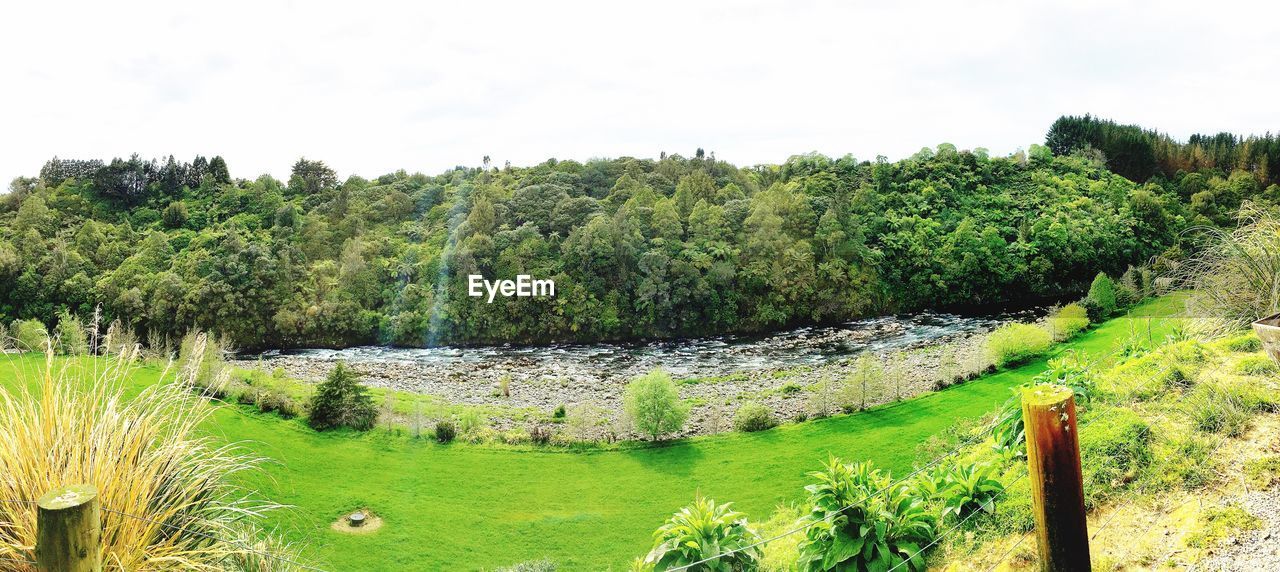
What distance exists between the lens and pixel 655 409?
7.65m

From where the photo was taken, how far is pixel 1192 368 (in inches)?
137

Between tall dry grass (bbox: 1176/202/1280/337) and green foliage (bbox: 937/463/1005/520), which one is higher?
tall dry grass (bbox: 1176/202/1280/337)

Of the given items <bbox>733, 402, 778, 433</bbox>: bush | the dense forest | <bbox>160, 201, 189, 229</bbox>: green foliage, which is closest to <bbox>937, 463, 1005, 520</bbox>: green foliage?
<bbox>733, 402, 778, 433</bbox>: bush

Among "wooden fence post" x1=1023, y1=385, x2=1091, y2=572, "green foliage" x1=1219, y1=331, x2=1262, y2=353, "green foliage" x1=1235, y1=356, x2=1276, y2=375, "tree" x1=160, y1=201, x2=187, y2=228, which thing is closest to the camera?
"wooden fence post" x1=1023, y1=385, x2=1091, y2=572

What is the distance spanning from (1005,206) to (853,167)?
3933 mm

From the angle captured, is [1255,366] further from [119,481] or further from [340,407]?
[340,407]

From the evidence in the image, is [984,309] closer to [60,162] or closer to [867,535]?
[867,535]

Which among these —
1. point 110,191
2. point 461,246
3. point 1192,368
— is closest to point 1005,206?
point 1192,368

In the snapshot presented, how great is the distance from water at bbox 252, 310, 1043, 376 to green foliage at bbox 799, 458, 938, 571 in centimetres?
705

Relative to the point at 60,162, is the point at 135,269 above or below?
below

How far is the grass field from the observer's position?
5.52 metres

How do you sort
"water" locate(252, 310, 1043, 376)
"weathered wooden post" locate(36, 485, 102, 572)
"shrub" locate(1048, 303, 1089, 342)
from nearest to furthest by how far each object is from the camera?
"weathered wooden post" locate(36, 485, 102, 572)
"shrub" locate(1048, 303, 1089, 342)
"water" locate(252, 310, 1043, 376)

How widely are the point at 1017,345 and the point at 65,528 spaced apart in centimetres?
844

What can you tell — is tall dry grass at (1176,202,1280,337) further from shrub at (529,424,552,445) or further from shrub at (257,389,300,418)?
shrub at (257,389,300,418)
